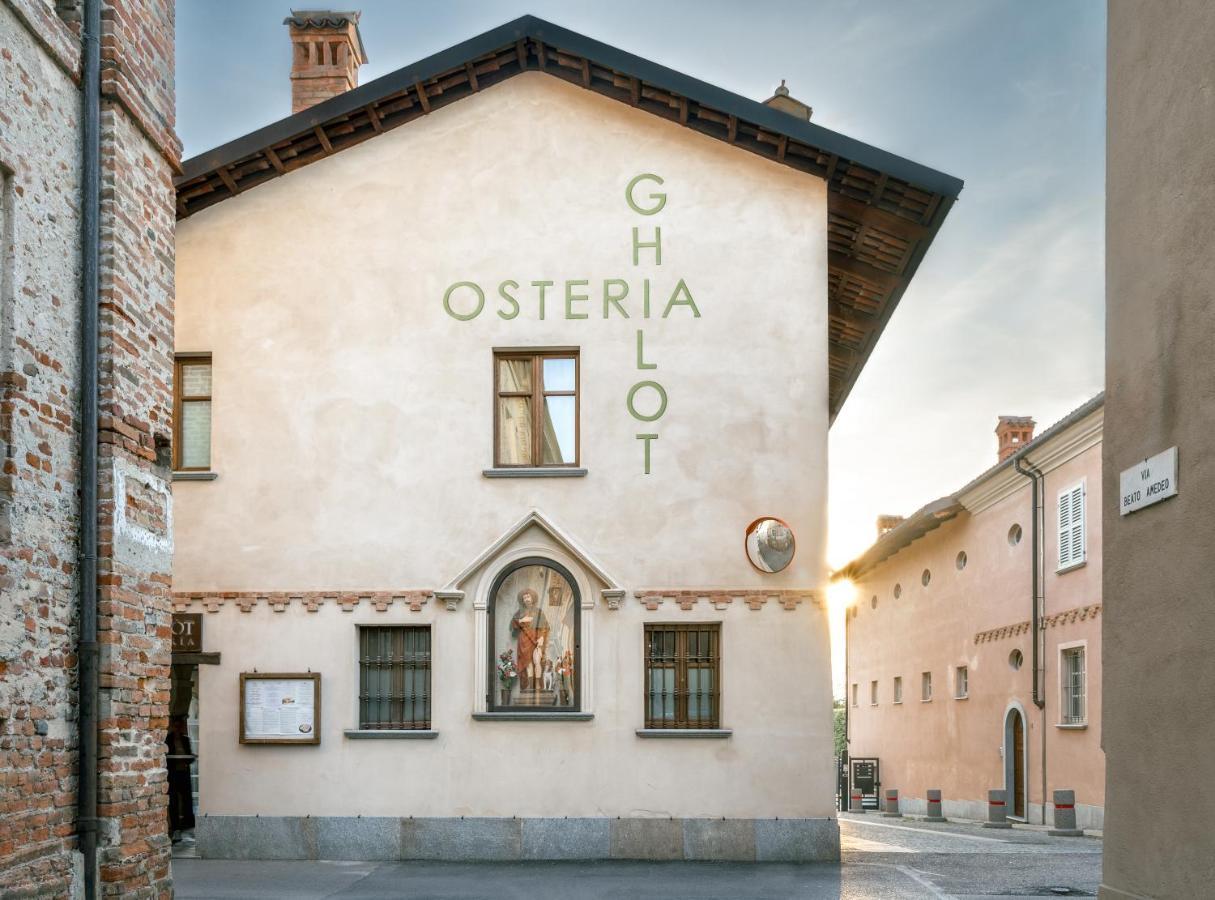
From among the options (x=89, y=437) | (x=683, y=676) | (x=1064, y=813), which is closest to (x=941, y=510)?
(x=1064, y=813)

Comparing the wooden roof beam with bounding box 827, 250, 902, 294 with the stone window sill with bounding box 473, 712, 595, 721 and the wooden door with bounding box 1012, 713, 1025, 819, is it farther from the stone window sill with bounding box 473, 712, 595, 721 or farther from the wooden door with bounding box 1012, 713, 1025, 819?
the wooden door with bounding box 1012, 713, 1025, 819

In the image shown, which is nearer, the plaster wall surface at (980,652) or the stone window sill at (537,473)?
the stone window sill at (537,473)

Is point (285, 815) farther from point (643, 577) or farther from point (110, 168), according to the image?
point (110, 168)

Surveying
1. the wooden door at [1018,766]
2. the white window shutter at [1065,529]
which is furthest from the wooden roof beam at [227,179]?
the wooden door at [1018,766]

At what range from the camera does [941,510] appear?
99.8ft

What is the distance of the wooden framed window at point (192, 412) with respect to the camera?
16.9 meters

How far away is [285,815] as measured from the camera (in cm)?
1591

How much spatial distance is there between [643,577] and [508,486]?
182 cm

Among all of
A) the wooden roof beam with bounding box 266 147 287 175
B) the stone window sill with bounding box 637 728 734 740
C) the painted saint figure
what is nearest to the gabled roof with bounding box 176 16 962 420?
the wooden roof beam with bounding box 266 147 287 175

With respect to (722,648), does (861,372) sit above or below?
above

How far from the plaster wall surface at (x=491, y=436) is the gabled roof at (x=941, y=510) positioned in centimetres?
754

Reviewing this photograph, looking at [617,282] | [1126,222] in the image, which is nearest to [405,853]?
[617,282]

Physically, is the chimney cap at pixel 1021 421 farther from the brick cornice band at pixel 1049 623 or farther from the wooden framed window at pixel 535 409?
the wooden framed window at pixel 535 409

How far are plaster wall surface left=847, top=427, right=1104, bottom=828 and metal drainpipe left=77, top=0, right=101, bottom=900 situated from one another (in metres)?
17.2
